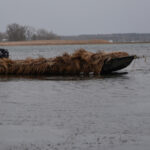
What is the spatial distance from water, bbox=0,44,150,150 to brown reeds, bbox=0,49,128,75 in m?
5.57

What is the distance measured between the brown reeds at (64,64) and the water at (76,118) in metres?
5.57

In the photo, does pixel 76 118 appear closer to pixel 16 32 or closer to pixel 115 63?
pixel 115 63

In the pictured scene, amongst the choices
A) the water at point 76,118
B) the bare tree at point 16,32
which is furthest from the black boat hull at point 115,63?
the bare tree at point 16,32

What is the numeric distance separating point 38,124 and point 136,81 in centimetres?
1029

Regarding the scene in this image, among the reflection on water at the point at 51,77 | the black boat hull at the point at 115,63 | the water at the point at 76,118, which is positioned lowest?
the reflection on water at the point at 51,77

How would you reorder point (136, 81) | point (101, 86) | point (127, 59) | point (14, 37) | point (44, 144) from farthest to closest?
point (14, 37) < point (127, 59) < point (136, 81) < point (101, 86) < point (44, 144)

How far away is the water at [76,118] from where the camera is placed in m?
8.42

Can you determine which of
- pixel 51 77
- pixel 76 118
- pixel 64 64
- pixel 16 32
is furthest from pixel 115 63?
pixel 16 32

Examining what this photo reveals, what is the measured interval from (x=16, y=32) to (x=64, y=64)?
5631 inches

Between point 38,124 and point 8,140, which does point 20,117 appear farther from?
point 8,140

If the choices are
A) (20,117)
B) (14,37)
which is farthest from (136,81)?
Result: (14,37)

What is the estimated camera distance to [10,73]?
24.6m

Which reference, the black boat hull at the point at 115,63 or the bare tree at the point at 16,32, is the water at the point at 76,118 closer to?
the black boat hull at the point at 115,63

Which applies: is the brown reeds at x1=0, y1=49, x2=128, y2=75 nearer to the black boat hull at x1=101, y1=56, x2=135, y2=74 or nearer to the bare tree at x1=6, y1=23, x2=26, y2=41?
the black boat hull at x1=101, y1=56, x2=135, y2=74
